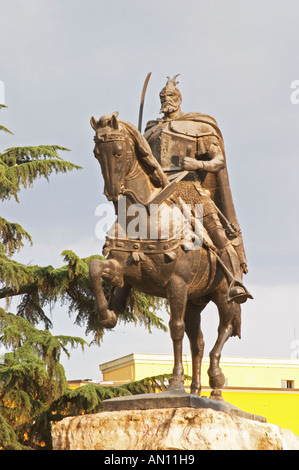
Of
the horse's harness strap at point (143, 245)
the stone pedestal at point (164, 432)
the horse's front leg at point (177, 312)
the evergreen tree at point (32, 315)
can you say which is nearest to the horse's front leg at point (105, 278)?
the horse's harness strap at point (143, 245)

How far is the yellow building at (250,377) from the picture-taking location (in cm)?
2477

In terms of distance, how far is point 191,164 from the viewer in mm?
9352

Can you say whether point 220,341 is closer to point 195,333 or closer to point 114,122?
point 195,333

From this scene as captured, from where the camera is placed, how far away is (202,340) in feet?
31.9

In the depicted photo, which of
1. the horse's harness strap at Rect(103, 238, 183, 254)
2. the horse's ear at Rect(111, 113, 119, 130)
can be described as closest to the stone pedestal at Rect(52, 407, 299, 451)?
the horse's harness strap at Rect(103, 238, 183, 254)

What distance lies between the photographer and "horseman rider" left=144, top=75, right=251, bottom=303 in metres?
9.48

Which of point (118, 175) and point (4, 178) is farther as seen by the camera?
point (4, 178)

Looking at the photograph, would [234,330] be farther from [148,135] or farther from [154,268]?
[148,135]

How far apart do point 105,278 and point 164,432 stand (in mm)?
1623

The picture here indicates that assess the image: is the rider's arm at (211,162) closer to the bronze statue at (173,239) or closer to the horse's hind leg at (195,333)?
the bronze statue at (173,239)

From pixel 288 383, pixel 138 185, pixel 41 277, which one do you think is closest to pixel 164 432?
pixel 138 185

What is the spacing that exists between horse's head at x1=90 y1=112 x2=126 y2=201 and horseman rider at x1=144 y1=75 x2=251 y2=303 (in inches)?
38.9
